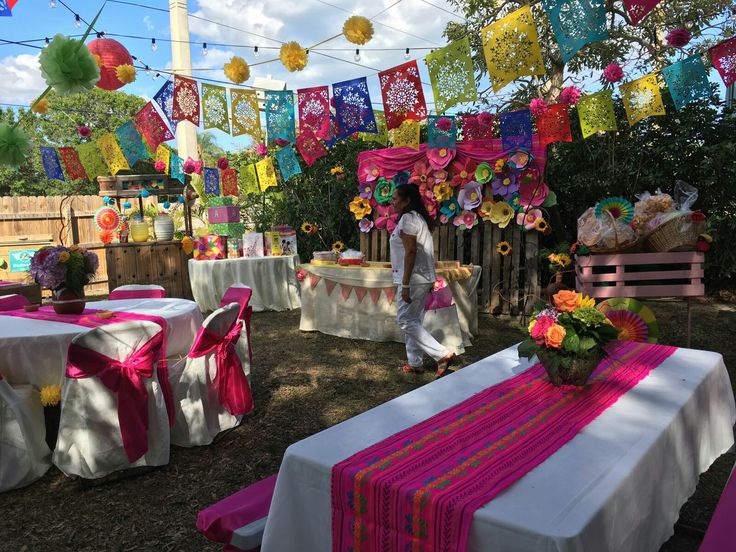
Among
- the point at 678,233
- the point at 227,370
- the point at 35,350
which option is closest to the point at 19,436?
the point at 35,350

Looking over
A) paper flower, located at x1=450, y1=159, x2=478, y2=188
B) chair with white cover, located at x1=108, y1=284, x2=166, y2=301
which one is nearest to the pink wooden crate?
paper flower, located at x1=450, y1=159, x2=478, y2=188

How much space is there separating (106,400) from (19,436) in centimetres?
54

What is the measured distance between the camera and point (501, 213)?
654cm

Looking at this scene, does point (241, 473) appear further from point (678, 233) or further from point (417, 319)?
point (678, 233)

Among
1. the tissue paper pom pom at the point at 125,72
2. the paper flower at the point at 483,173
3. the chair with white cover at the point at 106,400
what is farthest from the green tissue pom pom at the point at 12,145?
the paper flower at the point at 483,173

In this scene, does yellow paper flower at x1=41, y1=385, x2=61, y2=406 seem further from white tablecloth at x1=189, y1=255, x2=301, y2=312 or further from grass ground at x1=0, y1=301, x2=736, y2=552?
white tablecloth at x1=189, y1=255, x2=301, y2=312

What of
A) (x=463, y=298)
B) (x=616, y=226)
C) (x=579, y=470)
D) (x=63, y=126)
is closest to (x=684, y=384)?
(x=579, y=470)

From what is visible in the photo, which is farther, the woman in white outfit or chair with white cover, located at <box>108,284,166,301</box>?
chair with white cover, located at <box>108,284,166,301</box>

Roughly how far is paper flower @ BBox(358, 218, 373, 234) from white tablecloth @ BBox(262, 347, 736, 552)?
557 cm

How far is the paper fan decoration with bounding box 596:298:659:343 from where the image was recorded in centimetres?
299

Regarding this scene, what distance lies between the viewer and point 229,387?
3.47 metres

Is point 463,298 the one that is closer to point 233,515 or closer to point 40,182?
point 233,515

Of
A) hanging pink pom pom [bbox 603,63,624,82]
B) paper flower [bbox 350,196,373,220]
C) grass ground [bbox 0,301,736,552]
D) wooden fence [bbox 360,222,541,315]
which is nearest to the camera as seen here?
grass ground [bbox 0,301,736,552]

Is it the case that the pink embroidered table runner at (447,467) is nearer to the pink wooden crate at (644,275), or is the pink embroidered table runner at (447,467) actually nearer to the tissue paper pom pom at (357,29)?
the pink wooden crate at (644,275)
